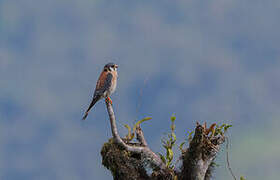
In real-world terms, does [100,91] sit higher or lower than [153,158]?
higher

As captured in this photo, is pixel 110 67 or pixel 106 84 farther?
pixel 110 67

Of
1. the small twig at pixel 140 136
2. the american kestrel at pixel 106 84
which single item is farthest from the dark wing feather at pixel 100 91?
the small twig at pixel 140 136

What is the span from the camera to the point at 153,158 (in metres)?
5.75

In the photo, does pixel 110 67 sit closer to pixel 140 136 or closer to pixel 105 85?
pixel 105 85

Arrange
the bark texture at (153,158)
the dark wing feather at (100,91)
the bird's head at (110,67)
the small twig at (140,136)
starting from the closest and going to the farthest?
1. the bark texture at (153,158)
2. the small twig at (140,136)
3. the dark wing feather at (100,91)
4. the bird's head at (110,67)

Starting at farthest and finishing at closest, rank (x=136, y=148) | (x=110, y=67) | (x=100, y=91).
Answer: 1. (x=110, y=67)
2. (x=100, y=91)
3. (x=136, y=148)

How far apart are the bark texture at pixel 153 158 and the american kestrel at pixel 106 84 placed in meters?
0.44

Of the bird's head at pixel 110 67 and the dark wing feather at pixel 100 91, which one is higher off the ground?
the bird's head at pixel 110 67

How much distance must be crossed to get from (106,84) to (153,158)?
1.52m

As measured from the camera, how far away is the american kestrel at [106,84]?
20.2 feet

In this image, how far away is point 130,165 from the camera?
18.3 feet

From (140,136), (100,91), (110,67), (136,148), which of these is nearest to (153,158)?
(136,148)

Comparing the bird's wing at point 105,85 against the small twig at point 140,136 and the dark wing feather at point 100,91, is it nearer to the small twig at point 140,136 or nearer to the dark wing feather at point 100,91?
the dark wing feather at point 100,91

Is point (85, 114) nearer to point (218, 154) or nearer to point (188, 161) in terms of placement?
point (188, 161)
